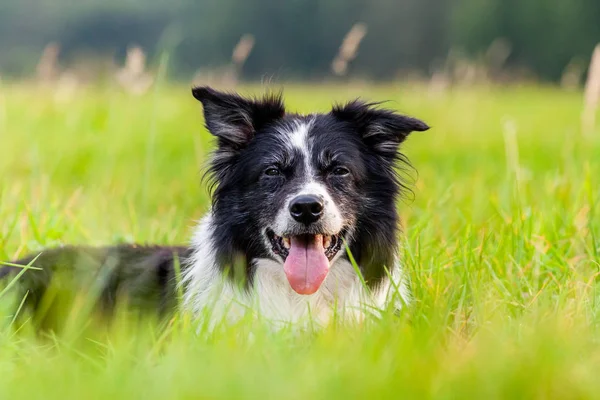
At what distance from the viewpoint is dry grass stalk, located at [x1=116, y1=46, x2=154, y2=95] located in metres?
5.95

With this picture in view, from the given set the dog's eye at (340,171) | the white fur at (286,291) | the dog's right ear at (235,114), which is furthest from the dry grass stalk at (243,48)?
the white fur at (286,291)

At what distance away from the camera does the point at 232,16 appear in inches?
2180

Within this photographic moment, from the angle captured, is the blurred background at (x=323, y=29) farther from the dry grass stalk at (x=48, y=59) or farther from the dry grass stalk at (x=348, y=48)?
the dry grass stalk at (x=348, y=48)

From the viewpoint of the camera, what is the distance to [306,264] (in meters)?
3.63

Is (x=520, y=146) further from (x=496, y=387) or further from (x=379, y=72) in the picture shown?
(x=379, y=72)

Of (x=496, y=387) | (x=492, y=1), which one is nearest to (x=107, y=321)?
(x=496, y=387)

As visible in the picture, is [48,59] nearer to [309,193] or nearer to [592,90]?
[592,90]

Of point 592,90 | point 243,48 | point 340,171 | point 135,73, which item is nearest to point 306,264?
point 340,171

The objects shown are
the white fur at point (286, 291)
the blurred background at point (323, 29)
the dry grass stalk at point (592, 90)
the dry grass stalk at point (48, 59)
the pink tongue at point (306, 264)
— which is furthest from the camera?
the blurred background at point (323, 29)

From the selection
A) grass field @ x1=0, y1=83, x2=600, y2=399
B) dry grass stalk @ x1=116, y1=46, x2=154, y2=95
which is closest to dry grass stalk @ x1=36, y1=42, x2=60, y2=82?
dry grass stalk @ x1=116, y1=46, x2=154, y2=95

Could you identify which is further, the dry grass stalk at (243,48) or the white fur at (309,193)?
the dry grass stalk at (243,48)

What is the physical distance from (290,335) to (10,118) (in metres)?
8.08

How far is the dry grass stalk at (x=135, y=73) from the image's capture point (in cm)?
595

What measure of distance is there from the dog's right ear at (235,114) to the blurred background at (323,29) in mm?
18461
